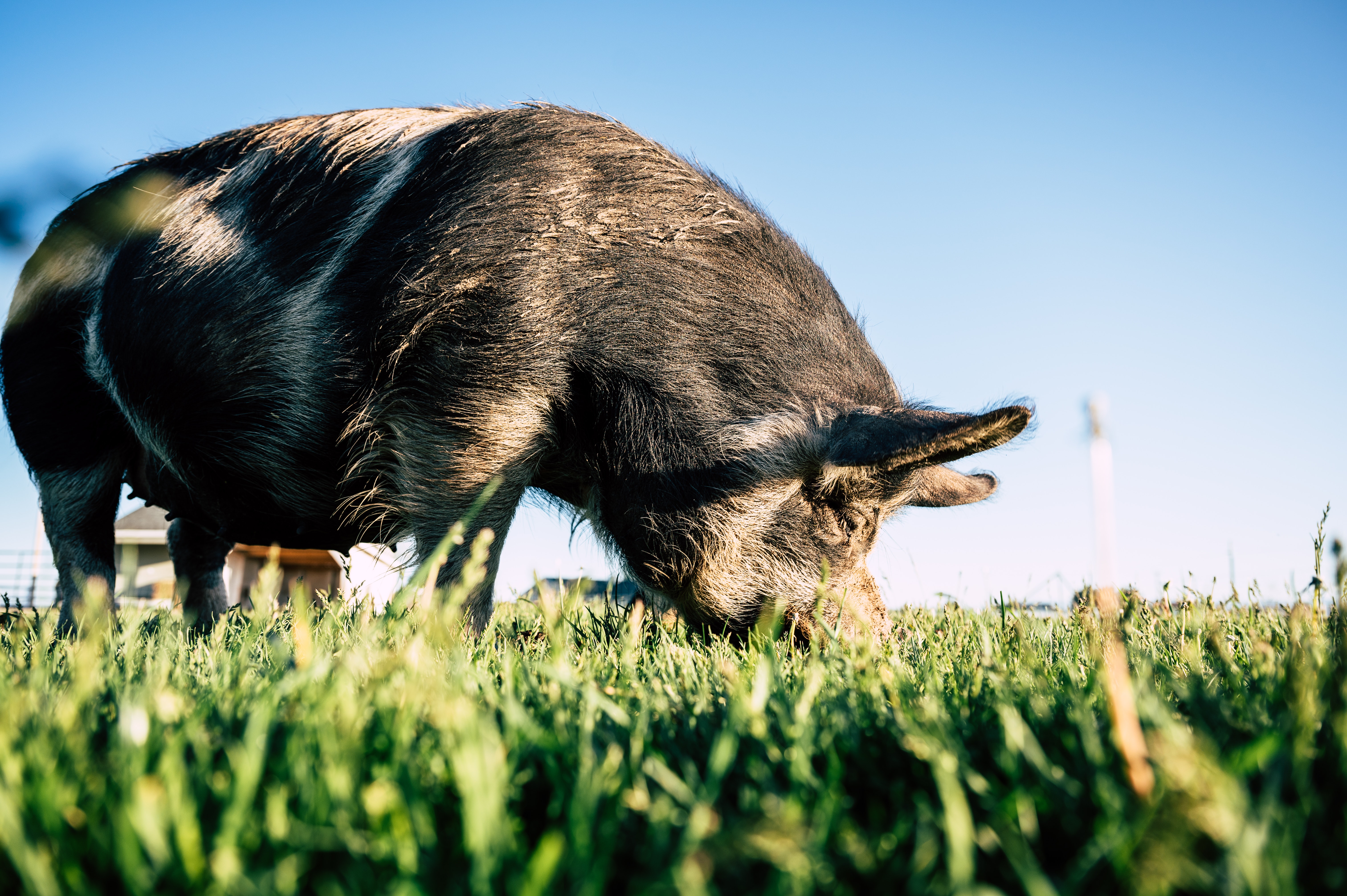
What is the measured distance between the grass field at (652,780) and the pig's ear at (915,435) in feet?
3.25

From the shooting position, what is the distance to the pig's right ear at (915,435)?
8.66 ft

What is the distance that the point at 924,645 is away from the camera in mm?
2645

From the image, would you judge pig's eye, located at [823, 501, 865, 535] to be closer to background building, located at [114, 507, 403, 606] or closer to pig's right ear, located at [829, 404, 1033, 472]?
pig's right ear, located at [829, 404, 1033, 472]

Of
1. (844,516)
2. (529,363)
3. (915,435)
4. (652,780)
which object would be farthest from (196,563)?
(652,780)

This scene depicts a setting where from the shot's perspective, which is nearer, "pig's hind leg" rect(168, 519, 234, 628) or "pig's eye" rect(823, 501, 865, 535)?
"pig's eye" rect(823, 501, 865, 535)

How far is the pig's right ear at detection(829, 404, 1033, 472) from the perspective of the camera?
2.64m

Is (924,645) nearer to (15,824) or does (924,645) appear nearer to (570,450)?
(570,450)

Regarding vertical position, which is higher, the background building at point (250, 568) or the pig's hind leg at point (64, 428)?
the pig's hind leg at point (64, 428)

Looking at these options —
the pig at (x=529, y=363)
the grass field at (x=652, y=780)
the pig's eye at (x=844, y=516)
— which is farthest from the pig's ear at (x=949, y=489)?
the grass field at (x=652, y=780)

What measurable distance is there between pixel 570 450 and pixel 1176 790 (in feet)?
9.49

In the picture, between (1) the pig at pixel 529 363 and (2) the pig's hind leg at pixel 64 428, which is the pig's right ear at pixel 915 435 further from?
(2) the pig's hind leg at pixel 64 428

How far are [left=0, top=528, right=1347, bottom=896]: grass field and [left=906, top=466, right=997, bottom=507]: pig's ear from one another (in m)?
2.27

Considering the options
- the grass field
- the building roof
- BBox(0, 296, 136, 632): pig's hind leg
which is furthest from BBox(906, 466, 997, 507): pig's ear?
the building roof

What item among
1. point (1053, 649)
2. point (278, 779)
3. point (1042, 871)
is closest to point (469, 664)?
point (278, 779)
